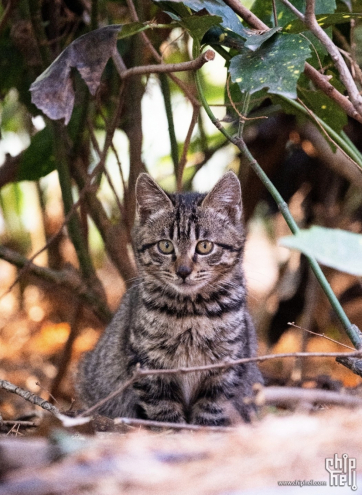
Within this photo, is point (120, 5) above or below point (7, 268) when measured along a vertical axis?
above

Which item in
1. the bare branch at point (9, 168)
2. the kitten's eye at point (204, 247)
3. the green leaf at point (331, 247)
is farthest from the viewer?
the bare branch at point (9, 168)

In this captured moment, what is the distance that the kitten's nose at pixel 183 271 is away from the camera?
2766mm

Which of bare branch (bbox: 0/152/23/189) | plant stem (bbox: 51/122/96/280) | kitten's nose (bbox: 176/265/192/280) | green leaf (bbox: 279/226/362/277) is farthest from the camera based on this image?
bare branch (bbox: 0/152/23/189)

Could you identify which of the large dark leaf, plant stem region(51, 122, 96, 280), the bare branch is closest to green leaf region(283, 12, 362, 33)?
the large dark leaf

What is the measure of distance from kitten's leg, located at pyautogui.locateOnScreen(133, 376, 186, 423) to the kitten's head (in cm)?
45

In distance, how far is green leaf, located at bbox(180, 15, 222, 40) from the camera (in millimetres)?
2314

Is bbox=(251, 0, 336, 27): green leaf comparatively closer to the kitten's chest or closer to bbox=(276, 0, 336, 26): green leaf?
bbox=(276, 0, 336, 26): green leaf

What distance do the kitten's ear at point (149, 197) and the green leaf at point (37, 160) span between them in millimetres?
782

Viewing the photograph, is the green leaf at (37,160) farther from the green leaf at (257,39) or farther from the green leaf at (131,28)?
the green leaf at (257,39)

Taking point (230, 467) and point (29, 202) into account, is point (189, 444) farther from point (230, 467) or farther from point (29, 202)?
point (29, 202)

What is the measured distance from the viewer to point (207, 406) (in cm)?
287

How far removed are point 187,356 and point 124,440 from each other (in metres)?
1.16

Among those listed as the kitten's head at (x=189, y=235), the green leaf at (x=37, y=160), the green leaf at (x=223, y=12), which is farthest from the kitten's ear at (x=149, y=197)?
the green leaf at (x=223, y=12)

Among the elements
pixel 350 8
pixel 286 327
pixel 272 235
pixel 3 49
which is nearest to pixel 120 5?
pixel 3 49
